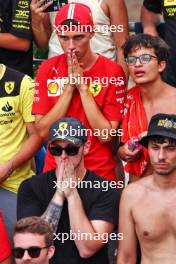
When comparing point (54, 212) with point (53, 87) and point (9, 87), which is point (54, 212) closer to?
point (53, 87)

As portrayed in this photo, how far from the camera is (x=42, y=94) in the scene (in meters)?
6.52

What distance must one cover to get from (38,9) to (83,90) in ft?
3.61

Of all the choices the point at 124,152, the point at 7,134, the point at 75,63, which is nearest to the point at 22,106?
the point at 7,134

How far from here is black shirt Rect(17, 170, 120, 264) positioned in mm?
5816

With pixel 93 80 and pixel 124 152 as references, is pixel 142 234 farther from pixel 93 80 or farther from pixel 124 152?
pixel 93 80

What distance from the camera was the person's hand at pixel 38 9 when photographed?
698cm

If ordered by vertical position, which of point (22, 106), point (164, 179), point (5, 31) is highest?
point (5, 31)

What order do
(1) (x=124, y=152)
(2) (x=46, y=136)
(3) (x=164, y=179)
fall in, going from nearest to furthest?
(3) (x=164, y=179)
(1) (x=124, y=152)
(2) (x=46, y=136)

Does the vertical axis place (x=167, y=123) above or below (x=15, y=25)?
below

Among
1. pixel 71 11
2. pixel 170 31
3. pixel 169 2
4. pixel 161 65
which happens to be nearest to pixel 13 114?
pixel 71 11

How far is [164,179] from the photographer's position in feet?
18.8

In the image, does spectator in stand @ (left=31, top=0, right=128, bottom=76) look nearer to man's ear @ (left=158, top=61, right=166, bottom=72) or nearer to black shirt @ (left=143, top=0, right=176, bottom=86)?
black shirt @ (left=143, top=0, right=176, bottom=86)

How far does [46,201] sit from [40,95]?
0.98 meters

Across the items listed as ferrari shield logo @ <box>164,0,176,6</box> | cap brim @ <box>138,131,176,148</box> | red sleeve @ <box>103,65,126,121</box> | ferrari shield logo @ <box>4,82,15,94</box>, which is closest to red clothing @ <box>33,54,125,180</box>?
red sleeve @ <box>103,65,126,121</box>
